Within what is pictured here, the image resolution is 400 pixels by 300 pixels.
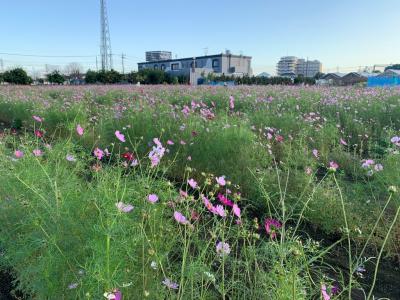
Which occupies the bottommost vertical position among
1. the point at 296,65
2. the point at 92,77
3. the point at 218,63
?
the point at 92,77

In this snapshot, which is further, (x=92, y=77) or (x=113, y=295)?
(x=92, y=77)

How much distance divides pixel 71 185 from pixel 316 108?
6146 mm

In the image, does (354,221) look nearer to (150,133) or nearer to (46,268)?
(46,268)

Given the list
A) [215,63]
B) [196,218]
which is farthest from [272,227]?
[215,63]

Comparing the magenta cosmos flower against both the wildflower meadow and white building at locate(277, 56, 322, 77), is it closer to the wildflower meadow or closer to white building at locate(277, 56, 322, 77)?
the wildflower meadow

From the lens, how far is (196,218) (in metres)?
1.51

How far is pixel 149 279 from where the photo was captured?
143 centimetres

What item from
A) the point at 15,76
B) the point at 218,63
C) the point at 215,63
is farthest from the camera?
the point at 215,63

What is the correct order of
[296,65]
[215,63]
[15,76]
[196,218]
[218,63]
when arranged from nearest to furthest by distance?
[196,218]
[15,76]
[218,63]
[215,63]
[296,65]

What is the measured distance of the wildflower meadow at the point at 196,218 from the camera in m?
1.29

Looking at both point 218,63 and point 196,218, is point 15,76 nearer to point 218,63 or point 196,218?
point 196,218

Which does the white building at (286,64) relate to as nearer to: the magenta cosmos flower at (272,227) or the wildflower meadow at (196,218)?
the wildflower meadow at (196,218)

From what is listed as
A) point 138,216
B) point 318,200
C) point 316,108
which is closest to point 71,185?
point 138,216

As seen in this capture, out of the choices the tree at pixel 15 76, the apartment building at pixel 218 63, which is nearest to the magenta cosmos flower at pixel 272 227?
the tree at pixel 15 76
